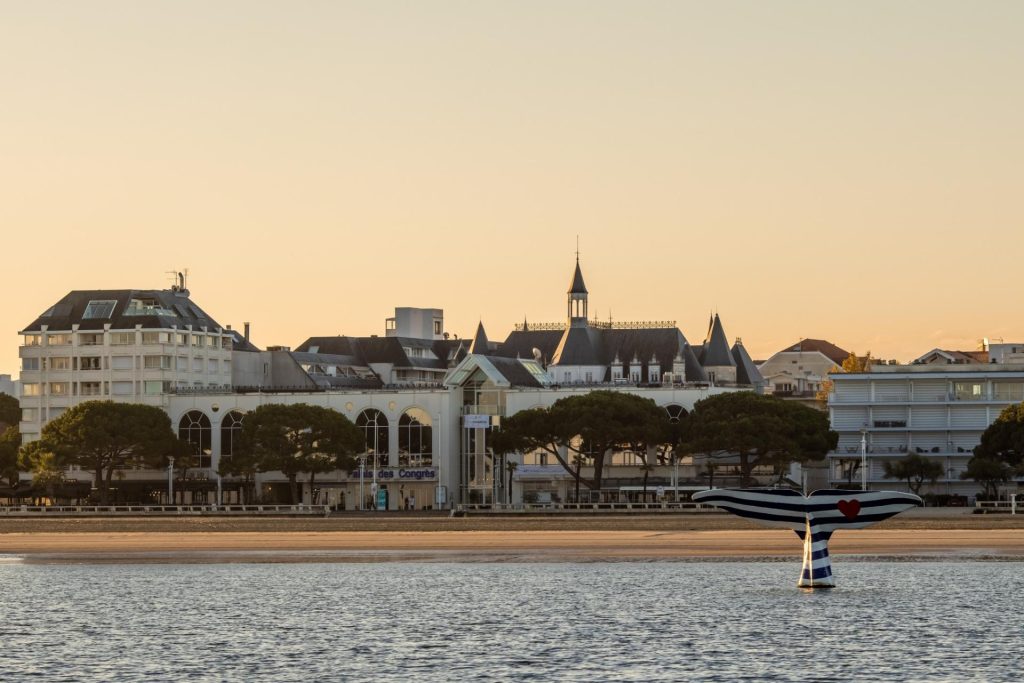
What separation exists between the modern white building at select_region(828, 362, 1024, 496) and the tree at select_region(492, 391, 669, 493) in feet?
63.4

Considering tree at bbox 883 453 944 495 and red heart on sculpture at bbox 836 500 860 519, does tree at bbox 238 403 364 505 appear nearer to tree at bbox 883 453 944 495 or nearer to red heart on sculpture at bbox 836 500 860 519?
tree at bbox 883 453 944 495

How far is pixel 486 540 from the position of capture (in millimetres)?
121750

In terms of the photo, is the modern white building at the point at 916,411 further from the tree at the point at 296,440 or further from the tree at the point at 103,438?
the tree at the point at 103,438

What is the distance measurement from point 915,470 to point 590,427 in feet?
103

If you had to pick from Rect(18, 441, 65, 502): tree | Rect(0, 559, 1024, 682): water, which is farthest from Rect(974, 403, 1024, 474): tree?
Rect(18, 441, 65, 502): tree

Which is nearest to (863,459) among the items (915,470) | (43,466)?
(915,470)

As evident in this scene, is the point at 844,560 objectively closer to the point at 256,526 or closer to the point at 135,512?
the point at 256,526

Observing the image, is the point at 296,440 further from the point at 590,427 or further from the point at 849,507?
the point at 849,507

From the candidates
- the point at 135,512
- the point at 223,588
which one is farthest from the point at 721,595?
the point at 135,512

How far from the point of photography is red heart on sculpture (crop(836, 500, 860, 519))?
71312 millimetres

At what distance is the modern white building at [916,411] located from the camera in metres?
191

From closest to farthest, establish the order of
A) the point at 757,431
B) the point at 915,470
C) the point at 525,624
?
the point at 525,624 → the point at 757,431 → the point at 915,470

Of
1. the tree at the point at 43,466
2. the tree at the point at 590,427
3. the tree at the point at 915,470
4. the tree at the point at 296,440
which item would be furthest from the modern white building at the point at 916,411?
the tree at the point at 43,466

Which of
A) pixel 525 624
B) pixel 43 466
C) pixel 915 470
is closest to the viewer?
pixel 525 624
